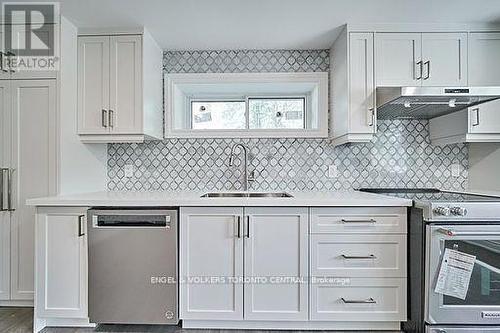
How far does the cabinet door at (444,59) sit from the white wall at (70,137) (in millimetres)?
2724

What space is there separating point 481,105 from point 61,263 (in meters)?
3.24

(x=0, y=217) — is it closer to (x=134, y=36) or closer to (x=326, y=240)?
(x=134, y=36)

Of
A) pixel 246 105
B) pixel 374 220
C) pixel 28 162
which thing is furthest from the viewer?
pixel 246 105

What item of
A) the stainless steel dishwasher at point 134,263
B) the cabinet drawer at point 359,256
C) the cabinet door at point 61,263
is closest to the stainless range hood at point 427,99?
the cabinet drawer at point 359,256

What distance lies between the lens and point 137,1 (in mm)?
2105

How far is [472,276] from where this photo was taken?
6.12ft

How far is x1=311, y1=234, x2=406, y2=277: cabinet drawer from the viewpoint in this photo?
205 centimetres

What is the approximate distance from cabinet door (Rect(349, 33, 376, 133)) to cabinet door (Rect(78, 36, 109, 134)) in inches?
76.0

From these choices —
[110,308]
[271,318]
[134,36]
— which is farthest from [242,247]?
[134,36]

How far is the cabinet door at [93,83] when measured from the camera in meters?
2.50

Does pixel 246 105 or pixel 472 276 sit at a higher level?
pixel 246 105

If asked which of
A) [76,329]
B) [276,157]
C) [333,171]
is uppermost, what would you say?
[276,157]

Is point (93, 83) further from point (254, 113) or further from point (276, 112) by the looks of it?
point (276, 112)

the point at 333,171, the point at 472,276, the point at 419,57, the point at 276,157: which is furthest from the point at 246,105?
the point at 472,276
